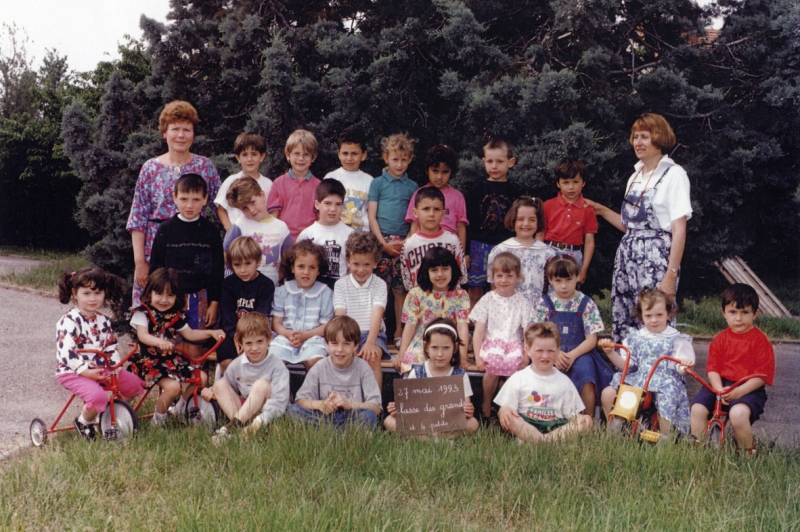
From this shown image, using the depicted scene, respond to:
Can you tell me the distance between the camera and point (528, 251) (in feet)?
18.6

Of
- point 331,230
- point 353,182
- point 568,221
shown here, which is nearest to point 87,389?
point 331,230

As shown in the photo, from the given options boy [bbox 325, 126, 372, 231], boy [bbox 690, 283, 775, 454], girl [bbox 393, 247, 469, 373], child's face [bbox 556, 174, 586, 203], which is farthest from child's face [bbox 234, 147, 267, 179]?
boy [bbox 690, 283, 775, 454]

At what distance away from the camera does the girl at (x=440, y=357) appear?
4840mm

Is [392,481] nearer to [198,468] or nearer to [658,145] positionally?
[198,468]

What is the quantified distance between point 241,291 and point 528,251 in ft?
7.34

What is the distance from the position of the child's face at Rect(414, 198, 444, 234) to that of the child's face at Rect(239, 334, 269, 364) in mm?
1600

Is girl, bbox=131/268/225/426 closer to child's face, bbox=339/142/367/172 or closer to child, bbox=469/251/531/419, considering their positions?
child's face, bbox=339/142/367/172

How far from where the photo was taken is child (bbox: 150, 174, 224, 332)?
207 inches

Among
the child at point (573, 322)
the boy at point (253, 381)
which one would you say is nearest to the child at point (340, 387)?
the boy at point (253, 381)

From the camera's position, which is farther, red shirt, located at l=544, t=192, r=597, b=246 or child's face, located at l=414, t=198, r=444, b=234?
red shirt, located at l=544, t=192, r=597, b=246

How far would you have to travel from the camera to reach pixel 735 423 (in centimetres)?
448

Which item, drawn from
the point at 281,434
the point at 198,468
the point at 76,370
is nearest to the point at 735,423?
the point at 281,434

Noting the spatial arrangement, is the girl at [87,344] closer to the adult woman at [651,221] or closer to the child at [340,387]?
the child at [340,387]

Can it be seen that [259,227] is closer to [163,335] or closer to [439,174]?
[163,335]
